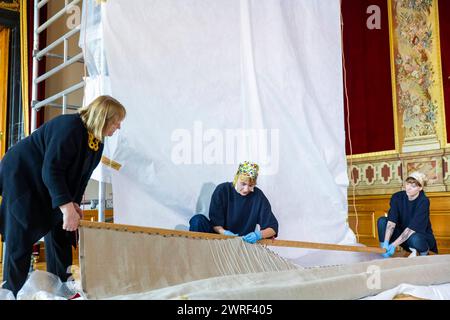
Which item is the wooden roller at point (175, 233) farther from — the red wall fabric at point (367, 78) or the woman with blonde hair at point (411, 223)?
the red wall fabric at point (367, 78)

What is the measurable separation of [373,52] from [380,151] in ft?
2.59

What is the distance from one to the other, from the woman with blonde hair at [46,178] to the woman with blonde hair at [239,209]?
86cm

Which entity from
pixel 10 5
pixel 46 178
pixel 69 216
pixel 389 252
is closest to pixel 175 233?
pixel 69 216

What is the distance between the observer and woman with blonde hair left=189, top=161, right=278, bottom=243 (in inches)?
99.0

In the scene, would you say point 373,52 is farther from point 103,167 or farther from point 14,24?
point 14,24

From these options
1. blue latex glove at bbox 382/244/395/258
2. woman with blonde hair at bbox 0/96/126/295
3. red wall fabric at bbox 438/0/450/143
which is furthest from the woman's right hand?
red wall fabric at bbox 438/0/450/143

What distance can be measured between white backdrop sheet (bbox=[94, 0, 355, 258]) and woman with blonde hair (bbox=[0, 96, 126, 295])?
639mm

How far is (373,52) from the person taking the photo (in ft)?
13.2

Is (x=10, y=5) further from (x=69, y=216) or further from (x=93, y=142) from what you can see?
(x=69, y=216)

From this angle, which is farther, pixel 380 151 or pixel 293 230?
pixel 380 151

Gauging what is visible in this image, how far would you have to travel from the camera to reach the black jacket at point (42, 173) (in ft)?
5.49

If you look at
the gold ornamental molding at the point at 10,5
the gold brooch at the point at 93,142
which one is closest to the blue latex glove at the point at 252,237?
the gold brooch at the point at 93,142

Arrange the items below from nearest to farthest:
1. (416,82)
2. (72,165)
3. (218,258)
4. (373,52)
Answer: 1. (72,165)
2. (218,258)
3. (416,82)
4. (373,52)
